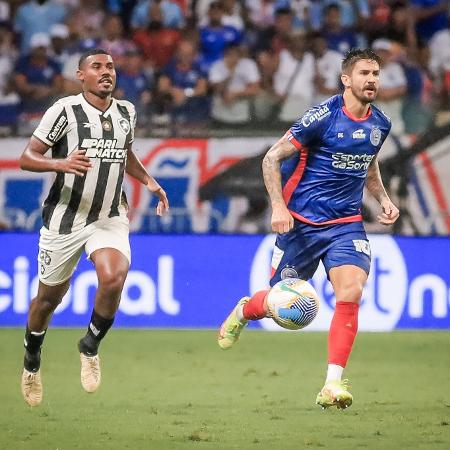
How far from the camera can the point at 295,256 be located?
Answer: 277 inches

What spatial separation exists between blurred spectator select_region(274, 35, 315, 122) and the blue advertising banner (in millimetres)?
1673

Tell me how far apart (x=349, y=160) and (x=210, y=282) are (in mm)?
5239

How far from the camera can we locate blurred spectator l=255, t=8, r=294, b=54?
1392cm

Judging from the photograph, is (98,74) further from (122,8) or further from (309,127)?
(122,8)

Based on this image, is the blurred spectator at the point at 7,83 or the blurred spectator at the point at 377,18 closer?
the blurred spectator at the point at 7,83

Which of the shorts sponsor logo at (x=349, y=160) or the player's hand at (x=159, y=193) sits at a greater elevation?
the shorts sponsor logo at (x=349, y=160)

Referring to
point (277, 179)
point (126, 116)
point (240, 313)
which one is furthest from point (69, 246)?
point (277, 179)

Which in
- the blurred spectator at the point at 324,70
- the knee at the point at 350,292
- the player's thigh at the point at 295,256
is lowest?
the knee at the point at 350,292

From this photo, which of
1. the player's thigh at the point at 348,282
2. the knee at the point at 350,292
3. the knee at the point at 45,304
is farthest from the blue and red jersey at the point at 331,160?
the knee at the point at 45,304

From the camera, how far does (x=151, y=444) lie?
5848 millimetres

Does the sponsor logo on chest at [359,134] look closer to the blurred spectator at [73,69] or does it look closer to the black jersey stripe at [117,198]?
the black jersey stripe at [117,198]

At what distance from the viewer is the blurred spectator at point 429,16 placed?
14219 millimetres

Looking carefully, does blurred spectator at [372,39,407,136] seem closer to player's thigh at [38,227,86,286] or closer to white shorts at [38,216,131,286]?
white shorts at [38,216,131,286]

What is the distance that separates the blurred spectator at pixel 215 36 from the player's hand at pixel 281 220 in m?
7.54
